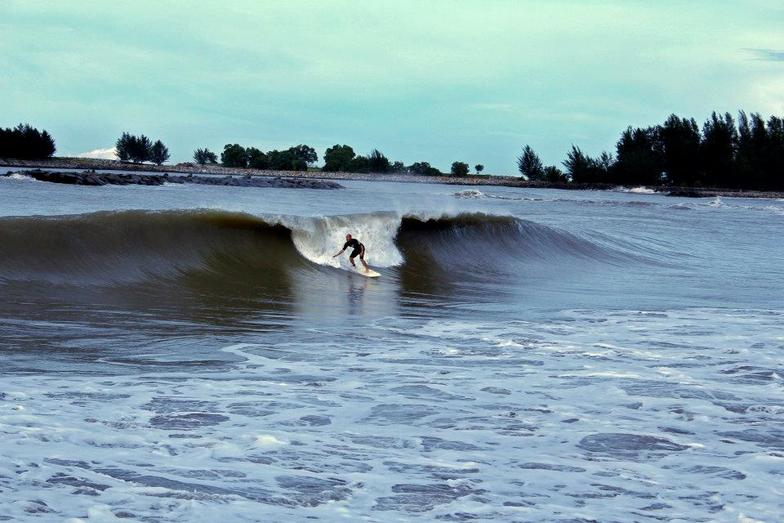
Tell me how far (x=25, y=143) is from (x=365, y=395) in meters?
116

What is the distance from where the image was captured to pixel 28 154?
4584 inches

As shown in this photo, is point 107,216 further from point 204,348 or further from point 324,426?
point 324,426

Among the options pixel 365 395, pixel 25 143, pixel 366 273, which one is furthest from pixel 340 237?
pixel 25 143

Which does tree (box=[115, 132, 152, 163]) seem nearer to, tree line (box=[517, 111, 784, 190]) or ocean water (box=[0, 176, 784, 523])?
tree line (box=[517, 111, 784, 190])

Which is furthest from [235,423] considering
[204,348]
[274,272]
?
[274,272]

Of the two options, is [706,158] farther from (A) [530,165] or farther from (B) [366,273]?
(B) [366,273]

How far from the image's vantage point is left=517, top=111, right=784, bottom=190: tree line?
12056 centimetres

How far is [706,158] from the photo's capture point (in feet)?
406

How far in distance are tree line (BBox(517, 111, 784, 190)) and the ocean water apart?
366ft

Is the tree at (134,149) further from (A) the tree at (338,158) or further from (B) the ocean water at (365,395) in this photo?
(B) the ocean water at (365,395)

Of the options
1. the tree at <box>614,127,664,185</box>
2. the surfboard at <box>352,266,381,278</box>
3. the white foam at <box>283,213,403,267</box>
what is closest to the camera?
the surfboard at <box>352,266,381,278</box>

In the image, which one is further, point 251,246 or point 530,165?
point 530,165

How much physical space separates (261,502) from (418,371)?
3395mm

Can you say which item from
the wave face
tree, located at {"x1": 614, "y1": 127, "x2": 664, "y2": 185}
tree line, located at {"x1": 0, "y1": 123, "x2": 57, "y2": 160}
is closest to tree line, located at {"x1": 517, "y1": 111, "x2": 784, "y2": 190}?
tree, located at {"x1": 614, "y1": 127, "x2": 664, "y2": 185}
